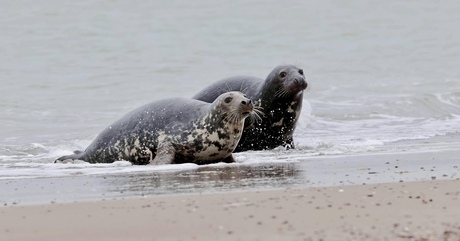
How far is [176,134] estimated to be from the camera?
8.73m

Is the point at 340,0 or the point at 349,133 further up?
the point at 340,0

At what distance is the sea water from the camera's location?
11375 mm

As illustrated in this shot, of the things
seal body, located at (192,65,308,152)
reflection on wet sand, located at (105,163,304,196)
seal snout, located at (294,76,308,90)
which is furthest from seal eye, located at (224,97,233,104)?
seal body, located at (192,65,308,152)

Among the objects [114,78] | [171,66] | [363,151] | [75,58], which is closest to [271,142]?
[363,151]

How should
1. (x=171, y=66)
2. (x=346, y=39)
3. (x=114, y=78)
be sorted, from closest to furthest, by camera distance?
(x=114, y=78)
(x=171, y=66)
(x=346, y=39)

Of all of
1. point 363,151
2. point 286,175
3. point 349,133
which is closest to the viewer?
point 286,175

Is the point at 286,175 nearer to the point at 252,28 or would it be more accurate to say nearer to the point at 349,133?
the point at 349,133

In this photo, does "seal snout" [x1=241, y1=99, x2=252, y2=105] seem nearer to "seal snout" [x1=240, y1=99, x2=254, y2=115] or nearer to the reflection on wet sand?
"seal snout" [x1=240, y1=99, x2=254, y2=115]

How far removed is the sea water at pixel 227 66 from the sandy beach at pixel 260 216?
2.46m

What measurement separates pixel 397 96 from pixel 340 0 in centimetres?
1428

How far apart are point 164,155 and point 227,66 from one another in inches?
560

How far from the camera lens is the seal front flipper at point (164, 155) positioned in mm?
8344

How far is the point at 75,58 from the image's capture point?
23188 millimetres

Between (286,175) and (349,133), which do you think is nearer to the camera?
(286,175)
